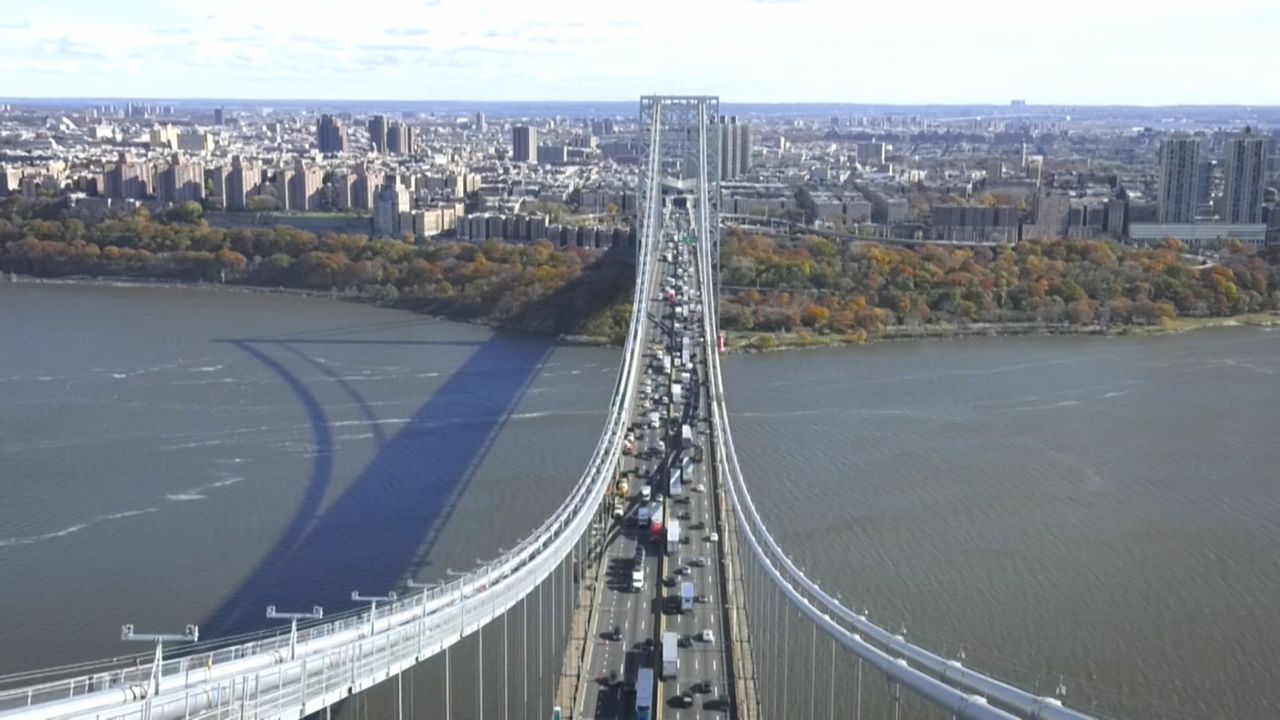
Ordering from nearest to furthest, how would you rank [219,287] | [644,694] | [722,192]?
[644,694] → [219,287] → [722,192]

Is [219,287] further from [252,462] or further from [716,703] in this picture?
[716,703]

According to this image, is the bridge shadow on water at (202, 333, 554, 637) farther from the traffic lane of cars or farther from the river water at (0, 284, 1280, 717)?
the traffic lane of cars

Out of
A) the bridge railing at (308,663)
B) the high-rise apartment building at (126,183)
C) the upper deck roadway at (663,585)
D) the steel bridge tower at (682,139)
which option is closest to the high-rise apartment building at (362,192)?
the high-rise apartment building at (126,183)

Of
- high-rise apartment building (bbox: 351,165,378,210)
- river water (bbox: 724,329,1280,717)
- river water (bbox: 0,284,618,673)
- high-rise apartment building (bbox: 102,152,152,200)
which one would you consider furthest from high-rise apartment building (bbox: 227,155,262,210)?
river water (bbox: 724,329,1280,717)

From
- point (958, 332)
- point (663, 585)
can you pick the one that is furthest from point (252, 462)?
point (958, 332)

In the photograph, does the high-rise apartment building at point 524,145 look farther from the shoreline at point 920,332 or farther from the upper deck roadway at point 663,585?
the upper deck roadway at point 663,585

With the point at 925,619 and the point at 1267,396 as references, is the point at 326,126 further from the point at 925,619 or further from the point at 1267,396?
the point at 925,619

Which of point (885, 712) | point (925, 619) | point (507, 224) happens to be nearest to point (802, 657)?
point (885, 712)

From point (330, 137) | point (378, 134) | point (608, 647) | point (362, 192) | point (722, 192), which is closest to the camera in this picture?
point (608, 647)
